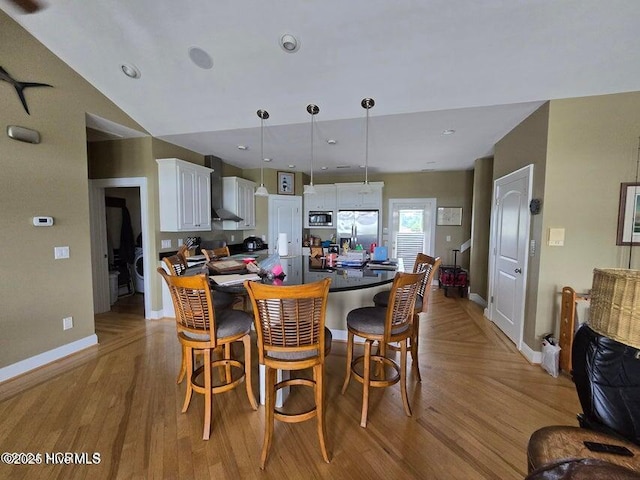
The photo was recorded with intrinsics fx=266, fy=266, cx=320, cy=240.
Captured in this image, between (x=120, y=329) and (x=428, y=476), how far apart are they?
3817 mm

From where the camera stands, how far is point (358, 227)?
592cm

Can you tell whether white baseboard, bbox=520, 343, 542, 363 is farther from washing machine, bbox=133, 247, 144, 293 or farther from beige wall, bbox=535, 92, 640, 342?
washing machine, bbox=133, 247, 144, 293

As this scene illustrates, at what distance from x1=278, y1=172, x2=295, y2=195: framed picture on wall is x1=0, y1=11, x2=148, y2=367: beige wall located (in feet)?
10.6

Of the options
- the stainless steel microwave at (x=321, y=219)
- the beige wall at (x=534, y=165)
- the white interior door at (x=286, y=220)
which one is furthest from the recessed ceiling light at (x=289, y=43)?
the stainless steel microwave at (x=321, y=219)

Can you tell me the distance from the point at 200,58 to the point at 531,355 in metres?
4.41

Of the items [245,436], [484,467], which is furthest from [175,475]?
[484,467]

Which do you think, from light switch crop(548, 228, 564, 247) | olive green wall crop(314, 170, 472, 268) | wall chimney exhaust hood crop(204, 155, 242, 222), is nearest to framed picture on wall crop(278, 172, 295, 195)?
wall chimney exhaust hood crop(204, 155, 242, 222)

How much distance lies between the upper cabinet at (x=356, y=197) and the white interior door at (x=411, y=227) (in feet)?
1.73

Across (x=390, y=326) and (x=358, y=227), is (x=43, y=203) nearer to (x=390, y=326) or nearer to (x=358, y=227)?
(x=390, y=326)

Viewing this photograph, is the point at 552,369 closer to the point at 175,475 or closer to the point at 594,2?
the point at 594,2

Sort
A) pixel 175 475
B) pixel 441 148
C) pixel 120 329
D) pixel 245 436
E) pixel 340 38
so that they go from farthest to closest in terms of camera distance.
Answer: pixel 441 148, pixel 120 329, pixel 340 38, pixel 245 436, pixel 175 475

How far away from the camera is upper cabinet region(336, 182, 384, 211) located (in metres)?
Answer: 5.80

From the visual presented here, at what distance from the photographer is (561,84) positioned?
2361 mm

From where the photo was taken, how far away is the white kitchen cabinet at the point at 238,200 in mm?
5070
